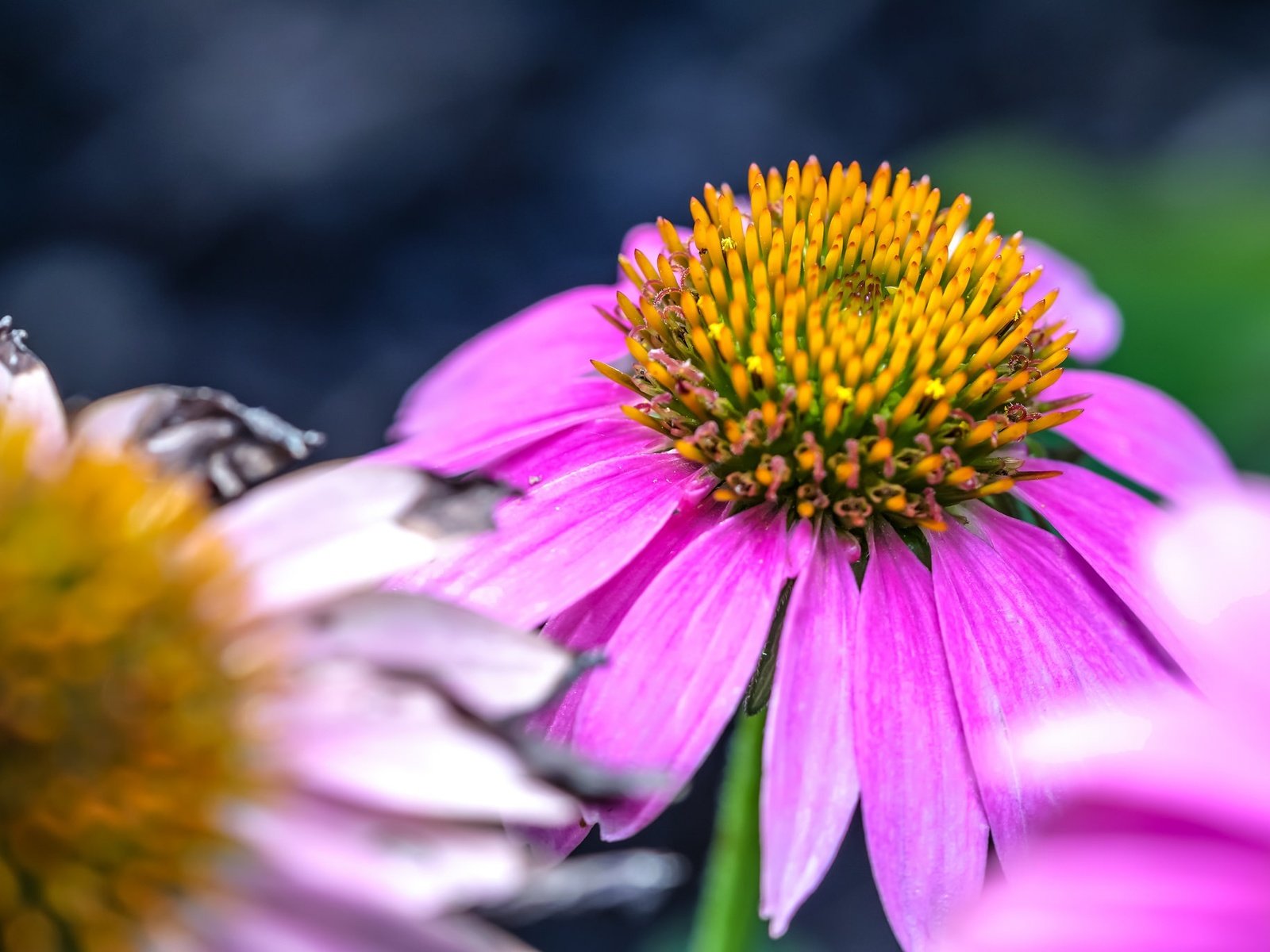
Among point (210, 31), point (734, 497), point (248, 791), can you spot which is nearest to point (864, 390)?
point (734, 497)

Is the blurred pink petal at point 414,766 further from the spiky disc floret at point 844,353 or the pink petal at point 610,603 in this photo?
the spiky disc floret at point 844,353

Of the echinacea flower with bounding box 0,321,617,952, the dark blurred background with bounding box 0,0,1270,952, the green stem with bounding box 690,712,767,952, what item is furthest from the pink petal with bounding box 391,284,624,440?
the dark blurred background with bounding box 0,0,1270,952

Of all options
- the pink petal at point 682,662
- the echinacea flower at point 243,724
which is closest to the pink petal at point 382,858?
the echinacea flower at point 243,724

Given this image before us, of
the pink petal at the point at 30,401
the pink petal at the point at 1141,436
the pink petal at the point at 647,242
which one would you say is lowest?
the pink petal at the point at 1141,436

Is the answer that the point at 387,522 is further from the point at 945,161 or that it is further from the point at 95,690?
the point at 945,161

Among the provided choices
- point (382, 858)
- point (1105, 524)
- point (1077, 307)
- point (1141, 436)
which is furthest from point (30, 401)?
point (1077, 307)

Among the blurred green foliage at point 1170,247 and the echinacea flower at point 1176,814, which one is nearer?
the echinacea flower at point 1176,814
